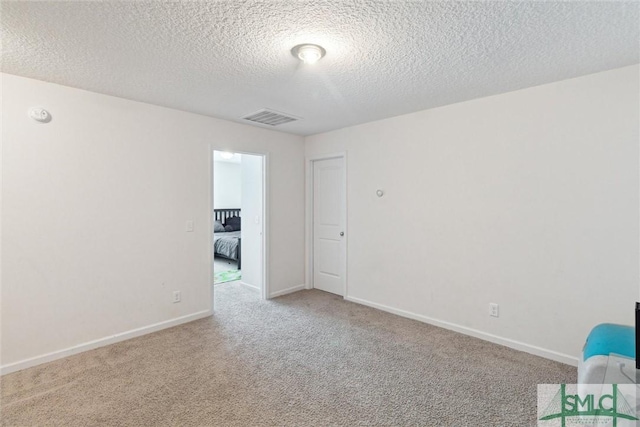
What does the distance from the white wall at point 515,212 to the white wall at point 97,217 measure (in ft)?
7.05

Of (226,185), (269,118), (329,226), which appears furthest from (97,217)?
(226,185)

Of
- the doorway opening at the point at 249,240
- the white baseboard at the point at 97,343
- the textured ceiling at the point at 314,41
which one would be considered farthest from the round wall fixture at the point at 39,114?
the white baseboard at the point at 97,343

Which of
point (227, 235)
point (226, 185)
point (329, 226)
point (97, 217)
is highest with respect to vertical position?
point (226, 185)

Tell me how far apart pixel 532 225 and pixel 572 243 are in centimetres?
31

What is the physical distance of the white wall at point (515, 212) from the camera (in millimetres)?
2404

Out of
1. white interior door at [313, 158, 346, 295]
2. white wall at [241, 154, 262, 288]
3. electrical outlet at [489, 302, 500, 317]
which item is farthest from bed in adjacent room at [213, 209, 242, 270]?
electrical outlet at [489, 302, 500, 317]

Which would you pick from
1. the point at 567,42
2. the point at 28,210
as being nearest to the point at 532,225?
the point at 567,42

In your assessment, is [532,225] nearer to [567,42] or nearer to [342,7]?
[567,42]

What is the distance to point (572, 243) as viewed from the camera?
2.59 m

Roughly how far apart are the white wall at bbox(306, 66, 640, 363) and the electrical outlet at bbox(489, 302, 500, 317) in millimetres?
46

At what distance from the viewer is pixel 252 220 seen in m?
4.75

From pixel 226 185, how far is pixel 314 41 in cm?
691

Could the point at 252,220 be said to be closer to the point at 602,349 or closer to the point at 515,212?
the point at 515,212

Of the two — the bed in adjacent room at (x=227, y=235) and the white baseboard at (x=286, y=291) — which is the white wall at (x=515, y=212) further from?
the bed in adjacent room at (x=227, y=235)
